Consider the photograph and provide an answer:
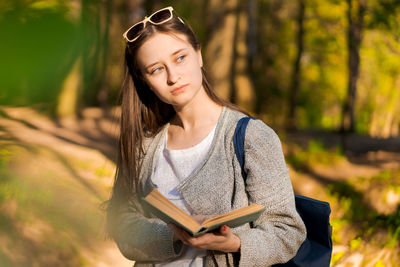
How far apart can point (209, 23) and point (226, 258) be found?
7.90 m

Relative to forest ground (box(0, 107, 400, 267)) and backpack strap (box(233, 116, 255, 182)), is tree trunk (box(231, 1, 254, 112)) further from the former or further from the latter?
backpack strap (box(233, 116, 255, 182))

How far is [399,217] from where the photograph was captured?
436cm

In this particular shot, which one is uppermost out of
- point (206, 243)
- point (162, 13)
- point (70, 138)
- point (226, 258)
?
point (162, 13)

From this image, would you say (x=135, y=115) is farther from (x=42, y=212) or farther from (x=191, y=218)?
(x=42, y=212)

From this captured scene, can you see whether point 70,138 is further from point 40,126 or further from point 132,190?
point 132,190

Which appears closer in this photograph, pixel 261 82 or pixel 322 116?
pixel 261 82

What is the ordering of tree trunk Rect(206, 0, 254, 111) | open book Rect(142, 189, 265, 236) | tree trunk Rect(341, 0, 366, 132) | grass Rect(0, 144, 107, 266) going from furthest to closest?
tree trunk Rect(206, 0, 254, 111), tree trunk Rect(341, 0, 366, 132), grass Rect(0, 144, 107, 266), open book Rect(142, 189, 265, 236)

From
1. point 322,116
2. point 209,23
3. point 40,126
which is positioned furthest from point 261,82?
point 322,116

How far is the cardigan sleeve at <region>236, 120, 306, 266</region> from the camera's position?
64.7 inches

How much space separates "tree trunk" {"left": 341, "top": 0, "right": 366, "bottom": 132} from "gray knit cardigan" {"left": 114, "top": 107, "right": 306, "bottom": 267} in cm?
640

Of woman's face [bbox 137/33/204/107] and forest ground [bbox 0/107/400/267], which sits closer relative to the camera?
woman's face [bbox 137/33/204/107]

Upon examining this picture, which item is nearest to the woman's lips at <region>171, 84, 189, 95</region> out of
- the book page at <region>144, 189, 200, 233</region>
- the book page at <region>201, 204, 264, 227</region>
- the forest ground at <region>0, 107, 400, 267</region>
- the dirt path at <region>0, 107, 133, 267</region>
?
the book page at <region>144, 189, 200, 233</region>

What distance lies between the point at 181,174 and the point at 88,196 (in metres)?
4.50

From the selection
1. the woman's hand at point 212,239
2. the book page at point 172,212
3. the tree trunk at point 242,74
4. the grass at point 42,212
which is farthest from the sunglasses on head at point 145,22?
the tree trunk at point 242,74
